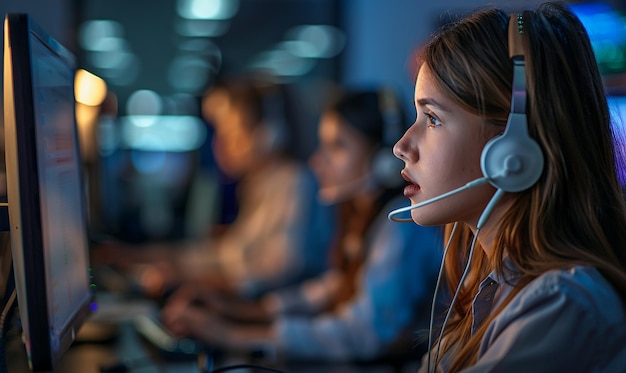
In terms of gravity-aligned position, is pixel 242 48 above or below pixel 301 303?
above

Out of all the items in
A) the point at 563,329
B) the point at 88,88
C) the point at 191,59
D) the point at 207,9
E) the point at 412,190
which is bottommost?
the point at 563,329

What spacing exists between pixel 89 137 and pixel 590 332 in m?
2.13

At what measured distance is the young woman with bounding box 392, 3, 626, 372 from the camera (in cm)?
84

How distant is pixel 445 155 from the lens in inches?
38.1

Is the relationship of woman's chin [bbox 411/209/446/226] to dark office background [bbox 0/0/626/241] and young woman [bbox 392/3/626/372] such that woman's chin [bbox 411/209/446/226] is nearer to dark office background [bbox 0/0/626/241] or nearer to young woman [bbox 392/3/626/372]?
young woman [bbox 392/3/626/372]

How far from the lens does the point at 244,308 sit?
2346mm

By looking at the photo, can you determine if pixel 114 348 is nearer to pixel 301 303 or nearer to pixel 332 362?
pixel 332 362

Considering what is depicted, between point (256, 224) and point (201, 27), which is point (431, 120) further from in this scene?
point (201, 27)

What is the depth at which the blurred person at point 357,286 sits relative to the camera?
1950 mm

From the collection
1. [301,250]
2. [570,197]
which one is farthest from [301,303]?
[570,197]

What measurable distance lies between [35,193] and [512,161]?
0.56 metres

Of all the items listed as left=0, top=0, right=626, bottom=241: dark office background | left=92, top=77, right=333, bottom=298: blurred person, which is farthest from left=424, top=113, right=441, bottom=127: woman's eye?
left=92, top=77, right=333, bottom=298: blurred person

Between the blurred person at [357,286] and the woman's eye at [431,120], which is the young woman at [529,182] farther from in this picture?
the blurred person at [357,286]

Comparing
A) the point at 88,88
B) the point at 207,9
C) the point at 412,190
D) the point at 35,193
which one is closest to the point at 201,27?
the point at 207,9
